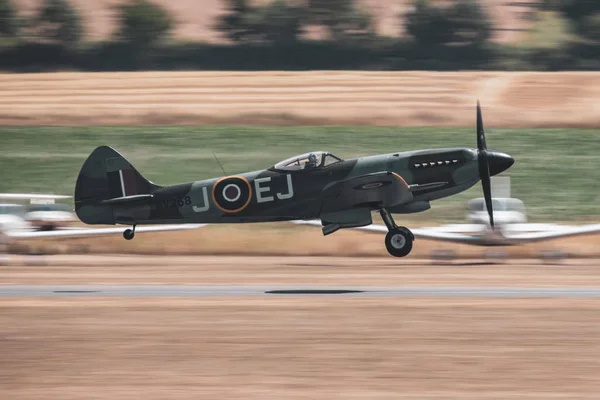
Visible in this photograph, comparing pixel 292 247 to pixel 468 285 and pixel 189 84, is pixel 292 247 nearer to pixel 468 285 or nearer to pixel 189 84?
pixel 468 285

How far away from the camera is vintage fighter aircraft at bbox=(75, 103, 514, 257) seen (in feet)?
67.7

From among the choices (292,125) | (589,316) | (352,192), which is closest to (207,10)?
(292,125)

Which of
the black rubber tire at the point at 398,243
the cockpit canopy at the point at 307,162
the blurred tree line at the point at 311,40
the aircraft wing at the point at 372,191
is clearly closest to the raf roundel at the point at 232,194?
the cockpit canopy at the point at 307,162

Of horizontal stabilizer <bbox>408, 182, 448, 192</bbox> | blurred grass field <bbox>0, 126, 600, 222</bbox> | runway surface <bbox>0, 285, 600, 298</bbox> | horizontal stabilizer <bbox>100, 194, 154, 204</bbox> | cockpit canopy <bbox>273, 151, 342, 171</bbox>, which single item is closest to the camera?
runway surface <bbox>0, 285, 600, 298</bbox>

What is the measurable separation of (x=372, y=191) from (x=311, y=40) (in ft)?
139

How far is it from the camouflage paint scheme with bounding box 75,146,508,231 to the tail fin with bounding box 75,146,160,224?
0.02 meters

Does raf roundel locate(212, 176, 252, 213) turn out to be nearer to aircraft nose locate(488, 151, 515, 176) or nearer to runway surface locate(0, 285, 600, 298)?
runway surface locate(0, 285, 600, 298)

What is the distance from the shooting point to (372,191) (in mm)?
→ 20547

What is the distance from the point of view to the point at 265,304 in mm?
15781

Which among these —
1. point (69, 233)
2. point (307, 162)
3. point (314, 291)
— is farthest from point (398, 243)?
point (69, 233)

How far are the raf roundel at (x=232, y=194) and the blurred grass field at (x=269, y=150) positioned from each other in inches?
496

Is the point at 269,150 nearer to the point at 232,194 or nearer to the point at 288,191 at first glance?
the point at 232,194

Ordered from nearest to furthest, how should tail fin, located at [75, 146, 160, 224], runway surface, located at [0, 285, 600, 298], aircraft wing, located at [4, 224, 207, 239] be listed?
runway surface, located at [0, 285, 600, 298] < tail fin, located at [75, 146, 160, 224] < aircraft wing, located at [4, 224, 207, 239]

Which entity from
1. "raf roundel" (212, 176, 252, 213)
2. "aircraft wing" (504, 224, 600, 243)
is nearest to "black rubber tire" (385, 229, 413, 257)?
"raf roundel" (212, 176, 252, 213)
